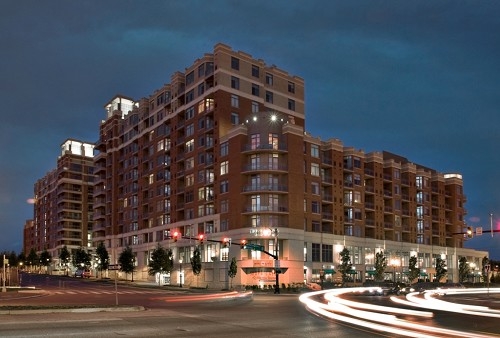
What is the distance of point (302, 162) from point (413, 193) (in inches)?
1581

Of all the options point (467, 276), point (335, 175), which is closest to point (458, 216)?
point (467, 276)

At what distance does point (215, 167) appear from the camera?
98.6m

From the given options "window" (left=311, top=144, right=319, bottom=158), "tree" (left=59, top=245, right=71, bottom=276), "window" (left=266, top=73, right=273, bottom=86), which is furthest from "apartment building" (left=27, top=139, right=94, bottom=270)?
"window" (left=311, top=144, right=319, bottom=158)

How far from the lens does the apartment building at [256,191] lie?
92125 mm

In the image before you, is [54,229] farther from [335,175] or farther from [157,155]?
[335,175]

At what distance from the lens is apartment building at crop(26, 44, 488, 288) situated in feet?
302

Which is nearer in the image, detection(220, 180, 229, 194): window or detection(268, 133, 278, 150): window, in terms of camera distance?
detection(268, 133, 278, 150): window

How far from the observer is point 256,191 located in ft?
299

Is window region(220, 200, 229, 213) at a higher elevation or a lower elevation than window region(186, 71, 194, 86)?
lower

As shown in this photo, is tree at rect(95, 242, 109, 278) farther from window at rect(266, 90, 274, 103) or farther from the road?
the road

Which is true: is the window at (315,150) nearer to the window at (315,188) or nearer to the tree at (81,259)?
the window at (315,188)

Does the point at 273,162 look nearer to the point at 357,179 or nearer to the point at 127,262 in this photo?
the point at 357,179

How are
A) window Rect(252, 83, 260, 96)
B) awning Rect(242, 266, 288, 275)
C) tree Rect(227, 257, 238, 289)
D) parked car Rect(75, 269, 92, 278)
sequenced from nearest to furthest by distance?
tree Rect(227, 257, 238, 289) → awning Rect(242, 266, 288, 275) → window Rect(252, 83, 260, 96) → parked car Rect(75, 269, 92, 278)

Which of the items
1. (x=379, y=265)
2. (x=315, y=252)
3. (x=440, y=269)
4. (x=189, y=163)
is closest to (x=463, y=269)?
(x=440, y=269)
